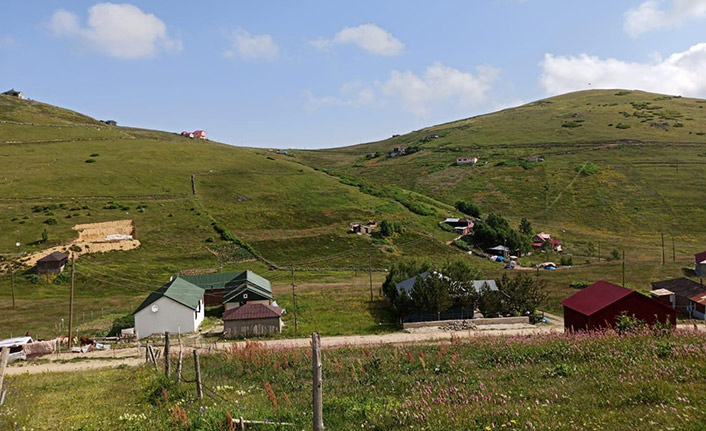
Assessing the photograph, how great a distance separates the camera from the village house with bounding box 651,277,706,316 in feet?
146

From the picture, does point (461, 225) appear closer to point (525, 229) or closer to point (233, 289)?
point (525, 229)

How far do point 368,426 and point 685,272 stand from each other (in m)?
74.0

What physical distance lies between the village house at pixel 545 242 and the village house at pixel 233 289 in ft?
195

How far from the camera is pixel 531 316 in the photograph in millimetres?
42281

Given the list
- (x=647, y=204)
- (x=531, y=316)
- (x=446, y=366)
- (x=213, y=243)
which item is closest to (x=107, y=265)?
(x=213, y=243)

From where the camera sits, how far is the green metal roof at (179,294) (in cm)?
4150

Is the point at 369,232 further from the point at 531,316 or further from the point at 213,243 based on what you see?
the point at 531,316

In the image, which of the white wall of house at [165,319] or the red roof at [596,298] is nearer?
the red roof at [596,298]

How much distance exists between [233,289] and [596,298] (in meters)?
37.3

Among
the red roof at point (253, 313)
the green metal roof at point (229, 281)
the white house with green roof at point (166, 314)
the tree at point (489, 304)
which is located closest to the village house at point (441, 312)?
the tree at point (489, 304)

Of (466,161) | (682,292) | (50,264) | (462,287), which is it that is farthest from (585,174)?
(50,264)

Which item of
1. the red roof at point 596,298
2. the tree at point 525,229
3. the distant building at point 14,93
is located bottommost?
the red roof at point 596,298

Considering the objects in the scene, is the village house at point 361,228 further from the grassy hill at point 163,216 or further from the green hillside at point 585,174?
the green hillside at point 585,174

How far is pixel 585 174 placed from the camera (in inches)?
4998
